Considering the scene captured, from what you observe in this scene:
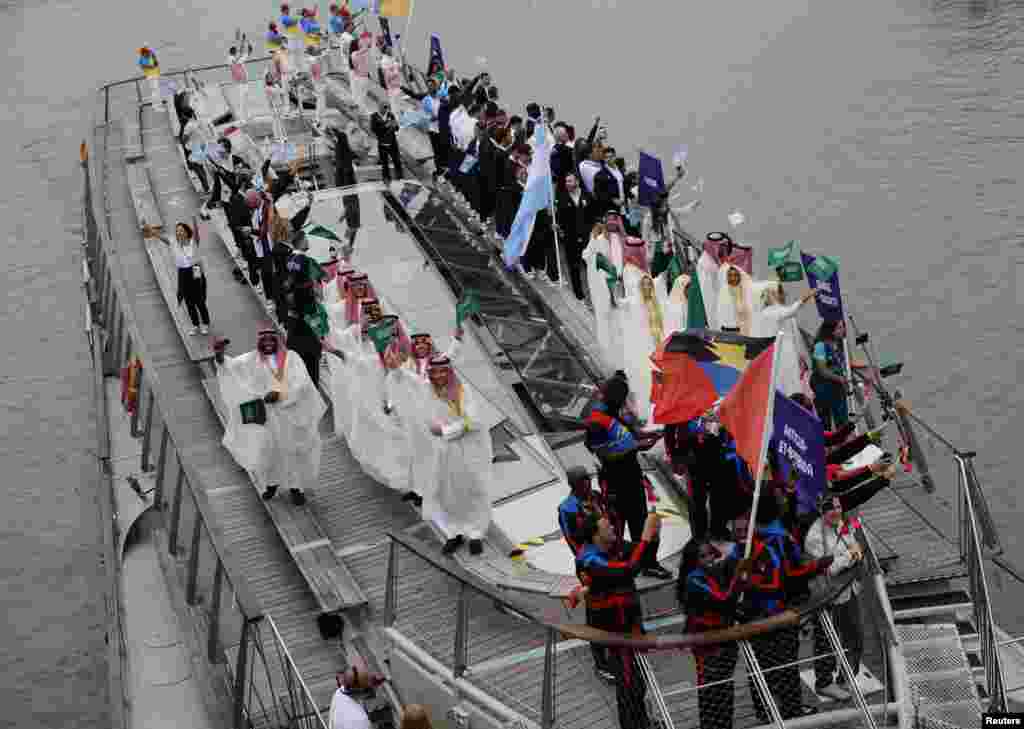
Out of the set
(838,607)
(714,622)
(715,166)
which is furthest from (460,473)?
(715,166)

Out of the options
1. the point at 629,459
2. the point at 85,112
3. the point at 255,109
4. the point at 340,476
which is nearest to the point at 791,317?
the point at 629,459

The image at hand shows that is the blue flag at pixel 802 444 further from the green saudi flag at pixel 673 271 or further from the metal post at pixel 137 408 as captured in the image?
the metal post at pixel 137 408

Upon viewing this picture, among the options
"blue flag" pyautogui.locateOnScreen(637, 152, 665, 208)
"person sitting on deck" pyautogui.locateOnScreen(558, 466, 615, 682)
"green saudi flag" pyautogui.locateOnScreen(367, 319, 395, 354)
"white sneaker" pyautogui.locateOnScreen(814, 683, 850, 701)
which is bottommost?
"white sneaker" pyautogui.locateOnScreen(814, 683, 850, 701)

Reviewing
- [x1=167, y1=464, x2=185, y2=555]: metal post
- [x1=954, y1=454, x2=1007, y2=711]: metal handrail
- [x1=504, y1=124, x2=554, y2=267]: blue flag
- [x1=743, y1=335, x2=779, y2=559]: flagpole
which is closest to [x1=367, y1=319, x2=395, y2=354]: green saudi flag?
[x1=167, y1=464, x2=185, y2=555]: metal post

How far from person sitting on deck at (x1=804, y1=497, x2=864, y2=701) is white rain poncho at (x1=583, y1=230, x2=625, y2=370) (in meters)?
6.58

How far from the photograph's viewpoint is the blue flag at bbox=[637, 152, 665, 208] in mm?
17938

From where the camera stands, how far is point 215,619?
12883 mm

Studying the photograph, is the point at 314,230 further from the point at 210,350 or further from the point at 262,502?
the point at 262,502

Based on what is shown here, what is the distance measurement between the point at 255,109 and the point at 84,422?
10607mm

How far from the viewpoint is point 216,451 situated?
55.7 feet

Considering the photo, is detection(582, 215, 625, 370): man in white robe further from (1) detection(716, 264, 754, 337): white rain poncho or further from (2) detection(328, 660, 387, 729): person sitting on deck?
(2) detection(328, 660, 387, 729): person sitting on deck

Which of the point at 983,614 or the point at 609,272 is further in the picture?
the point at 609,272

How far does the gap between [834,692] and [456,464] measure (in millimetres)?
4586

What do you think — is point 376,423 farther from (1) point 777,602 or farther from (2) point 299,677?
(1) point 777,602
